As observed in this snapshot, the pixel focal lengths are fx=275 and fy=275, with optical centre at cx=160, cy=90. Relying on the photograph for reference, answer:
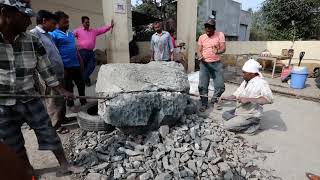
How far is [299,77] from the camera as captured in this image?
298 inches

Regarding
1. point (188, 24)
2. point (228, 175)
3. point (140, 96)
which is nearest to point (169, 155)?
point (228, 175)

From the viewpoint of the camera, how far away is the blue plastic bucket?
7.50m

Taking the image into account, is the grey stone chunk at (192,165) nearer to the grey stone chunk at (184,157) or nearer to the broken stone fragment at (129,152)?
the grey stone chunk at (184,157)

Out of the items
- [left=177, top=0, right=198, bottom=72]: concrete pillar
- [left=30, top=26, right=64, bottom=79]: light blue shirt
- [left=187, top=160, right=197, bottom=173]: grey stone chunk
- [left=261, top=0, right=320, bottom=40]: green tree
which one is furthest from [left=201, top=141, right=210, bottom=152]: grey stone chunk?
[left=261, top=0, right=320, bottom=40]: green tree

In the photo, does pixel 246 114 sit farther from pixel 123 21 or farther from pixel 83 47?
pixel 123 21

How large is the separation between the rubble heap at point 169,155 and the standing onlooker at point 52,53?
42 cm

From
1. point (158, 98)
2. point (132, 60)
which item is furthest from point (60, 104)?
point (132, 60)

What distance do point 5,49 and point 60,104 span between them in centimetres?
182

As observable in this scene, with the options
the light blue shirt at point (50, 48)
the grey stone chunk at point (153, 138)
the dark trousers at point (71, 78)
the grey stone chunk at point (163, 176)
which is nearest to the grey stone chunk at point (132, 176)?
the grey stone chunk at point (163, 176)

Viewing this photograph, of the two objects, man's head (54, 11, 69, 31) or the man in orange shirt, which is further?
the man in orange shirt

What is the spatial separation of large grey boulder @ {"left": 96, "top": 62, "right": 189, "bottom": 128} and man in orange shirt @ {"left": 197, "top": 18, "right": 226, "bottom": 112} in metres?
1.03

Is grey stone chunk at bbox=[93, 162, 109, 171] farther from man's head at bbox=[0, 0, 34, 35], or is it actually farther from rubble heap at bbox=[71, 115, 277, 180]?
man's head at bbox=[0, 0, 34, 35]

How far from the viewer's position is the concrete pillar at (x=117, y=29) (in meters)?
6.67

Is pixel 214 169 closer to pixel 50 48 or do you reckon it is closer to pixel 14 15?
pixel 14 15
